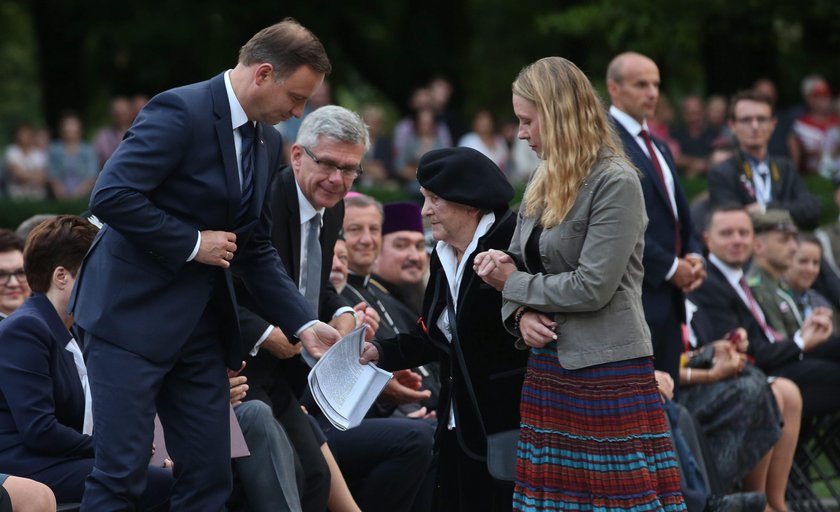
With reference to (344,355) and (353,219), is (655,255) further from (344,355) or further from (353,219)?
(344,355)

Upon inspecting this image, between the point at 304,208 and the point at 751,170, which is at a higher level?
the point at 304,208

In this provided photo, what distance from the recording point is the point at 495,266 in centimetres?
498

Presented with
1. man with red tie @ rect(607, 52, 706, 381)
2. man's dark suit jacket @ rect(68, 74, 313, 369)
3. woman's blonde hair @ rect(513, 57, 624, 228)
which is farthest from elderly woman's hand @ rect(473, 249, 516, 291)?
man with red tie @ rect(607, 52, 706, 381)

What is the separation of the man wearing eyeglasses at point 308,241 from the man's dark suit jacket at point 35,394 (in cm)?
82

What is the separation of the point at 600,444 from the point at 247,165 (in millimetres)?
1638

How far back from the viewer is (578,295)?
4.79 m

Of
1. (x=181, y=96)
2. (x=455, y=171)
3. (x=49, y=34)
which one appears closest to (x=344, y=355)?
(x=455, y=171)

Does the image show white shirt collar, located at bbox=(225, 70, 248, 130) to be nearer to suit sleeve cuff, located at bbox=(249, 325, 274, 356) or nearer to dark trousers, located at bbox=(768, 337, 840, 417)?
suit sleeve cuff, located at bbox=(249, 325, 274, 356)

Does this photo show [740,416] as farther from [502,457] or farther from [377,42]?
[377,42]

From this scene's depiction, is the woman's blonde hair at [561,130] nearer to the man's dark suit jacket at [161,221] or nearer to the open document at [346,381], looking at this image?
the open document at [346,381]

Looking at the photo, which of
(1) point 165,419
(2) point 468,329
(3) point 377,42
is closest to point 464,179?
(2) point 468,329

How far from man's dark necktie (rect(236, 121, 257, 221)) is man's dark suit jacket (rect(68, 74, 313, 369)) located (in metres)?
0.08

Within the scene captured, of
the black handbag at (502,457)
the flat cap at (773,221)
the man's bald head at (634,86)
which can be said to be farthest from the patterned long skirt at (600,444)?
the flat cap at (773,221)

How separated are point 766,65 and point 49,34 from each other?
10.5m
